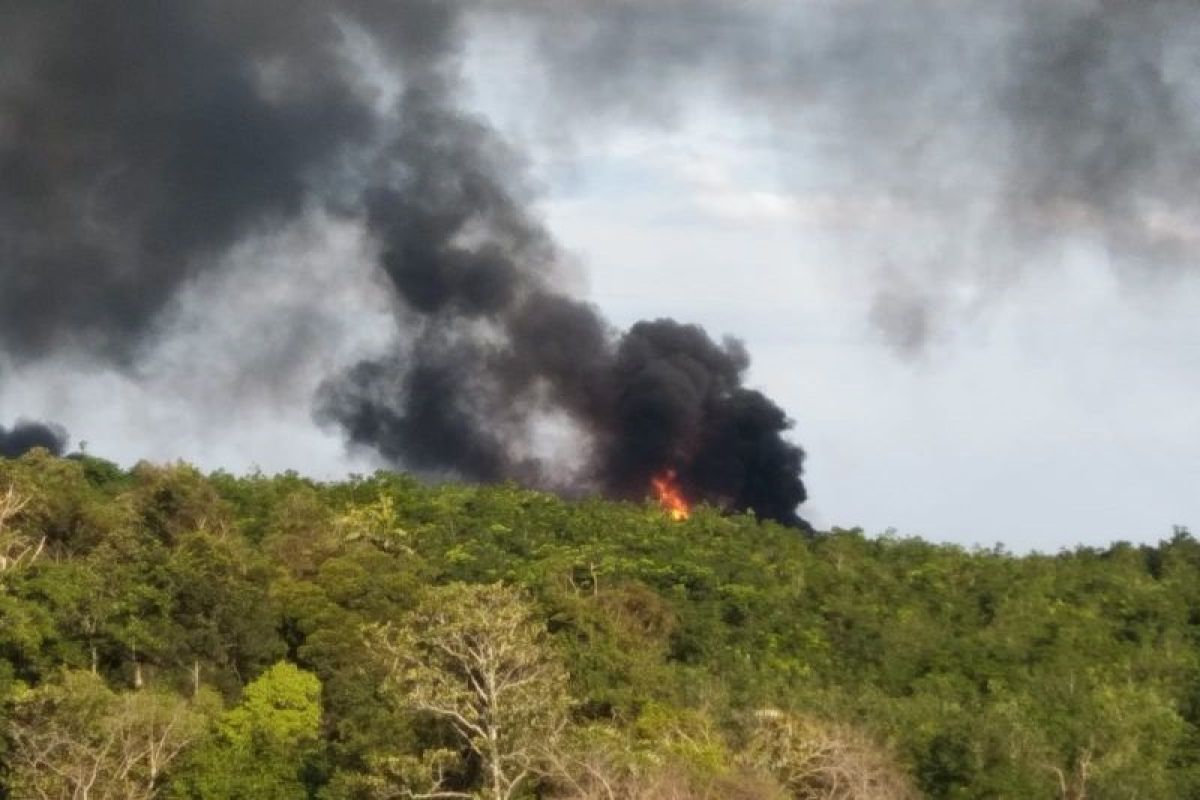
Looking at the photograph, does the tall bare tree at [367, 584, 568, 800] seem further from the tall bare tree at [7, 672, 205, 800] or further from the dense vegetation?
the tall bare tree at [7, 672, 205, 800]

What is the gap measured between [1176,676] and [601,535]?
23718 mm

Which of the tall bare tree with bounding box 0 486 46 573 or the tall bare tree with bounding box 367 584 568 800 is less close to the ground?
the tall bare tree with bounding box 0 486 46 573

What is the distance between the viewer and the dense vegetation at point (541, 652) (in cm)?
4856

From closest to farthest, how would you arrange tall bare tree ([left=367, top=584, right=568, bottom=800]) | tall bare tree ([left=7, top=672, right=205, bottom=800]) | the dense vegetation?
tall bare tree ([left=367, top=584, right=568, bottom=800]) → the dense vegetation → tall bare tree ([left=7, top=672, right=205, bottom=800])

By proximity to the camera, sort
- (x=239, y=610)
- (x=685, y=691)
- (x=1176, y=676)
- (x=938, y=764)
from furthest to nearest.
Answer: (x=1176, y=676)
(x=239, y=610)
(x=685, y=691)
(x=938, y=764)

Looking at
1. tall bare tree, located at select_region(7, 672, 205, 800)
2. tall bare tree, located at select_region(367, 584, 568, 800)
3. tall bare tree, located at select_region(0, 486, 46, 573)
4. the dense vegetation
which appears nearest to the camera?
tall bare tree, located at select_region(367, 584, 568, 800)

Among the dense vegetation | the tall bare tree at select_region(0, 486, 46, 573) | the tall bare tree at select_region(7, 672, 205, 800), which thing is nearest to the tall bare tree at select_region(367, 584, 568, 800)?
the dense vegetation

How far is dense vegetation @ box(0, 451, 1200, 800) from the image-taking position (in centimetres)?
4856

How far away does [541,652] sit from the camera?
50.2 meters

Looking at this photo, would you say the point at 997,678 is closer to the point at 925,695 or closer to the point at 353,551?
the point at 925,695

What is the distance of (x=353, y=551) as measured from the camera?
245 ft

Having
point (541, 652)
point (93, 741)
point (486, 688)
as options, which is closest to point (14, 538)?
point (93, 741)

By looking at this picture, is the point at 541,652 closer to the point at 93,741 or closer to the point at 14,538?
the point at 93,741

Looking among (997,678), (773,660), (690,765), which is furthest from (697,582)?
(690,765)
